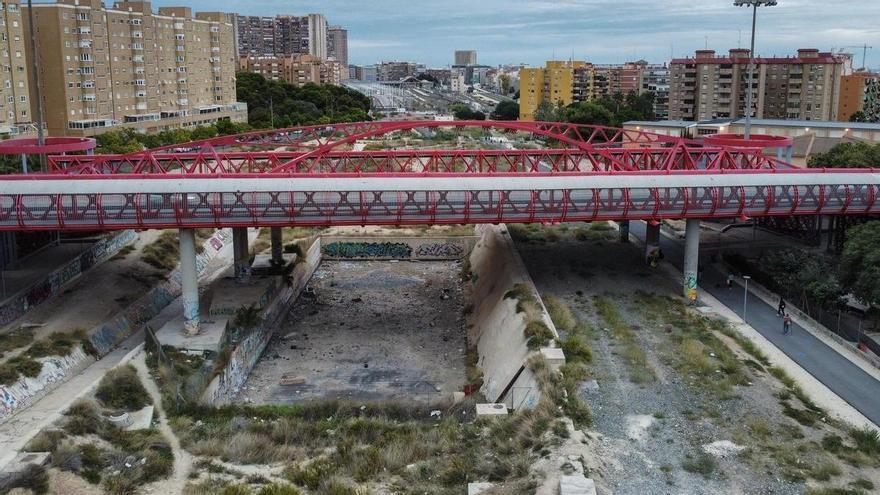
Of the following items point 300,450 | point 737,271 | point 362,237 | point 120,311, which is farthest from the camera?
point 362,237

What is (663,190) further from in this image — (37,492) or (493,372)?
(37,492)

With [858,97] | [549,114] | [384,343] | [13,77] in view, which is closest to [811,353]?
[384,343]

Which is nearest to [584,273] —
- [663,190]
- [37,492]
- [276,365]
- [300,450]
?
[663,190]

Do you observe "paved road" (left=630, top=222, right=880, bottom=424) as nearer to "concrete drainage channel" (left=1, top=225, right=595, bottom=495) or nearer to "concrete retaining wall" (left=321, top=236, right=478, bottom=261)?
"concrete drainage channel" (left=1, top=225, right=595, bottom=495)

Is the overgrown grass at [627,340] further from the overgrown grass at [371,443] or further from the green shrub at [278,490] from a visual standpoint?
the green shrub at [278,490]

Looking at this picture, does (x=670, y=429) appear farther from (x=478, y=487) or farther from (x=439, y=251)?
(x=439, y=251)

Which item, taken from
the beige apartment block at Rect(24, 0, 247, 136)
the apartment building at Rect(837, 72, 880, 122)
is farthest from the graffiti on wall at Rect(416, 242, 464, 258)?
the apartment building at Rect(837, 72, 880, 122)
